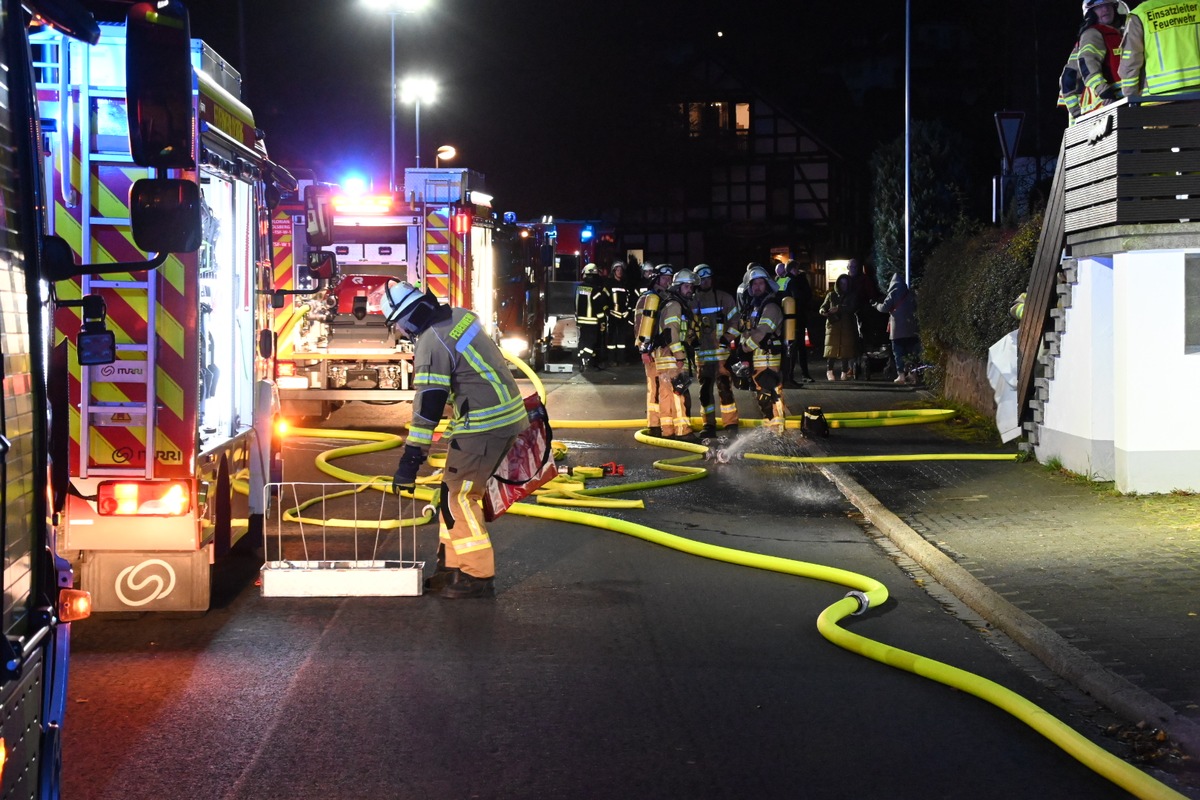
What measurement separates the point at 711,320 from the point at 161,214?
40.6 feet

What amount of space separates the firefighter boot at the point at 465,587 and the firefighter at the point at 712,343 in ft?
25.9

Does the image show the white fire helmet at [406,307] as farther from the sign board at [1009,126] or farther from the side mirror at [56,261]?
the sign board at [1009,126]

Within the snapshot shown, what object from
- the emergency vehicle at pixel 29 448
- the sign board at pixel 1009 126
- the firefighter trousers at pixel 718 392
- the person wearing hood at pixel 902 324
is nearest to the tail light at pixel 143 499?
the emergency vehicle at pixel 29 448

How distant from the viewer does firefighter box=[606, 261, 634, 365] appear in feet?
86.9

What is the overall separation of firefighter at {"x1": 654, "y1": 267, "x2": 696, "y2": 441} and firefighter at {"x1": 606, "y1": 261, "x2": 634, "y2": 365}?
10.0m

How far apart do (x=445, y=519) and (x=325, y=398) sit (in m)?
8.97

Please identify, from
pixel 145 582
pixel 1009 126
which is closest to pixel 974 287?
pixel 1009 126

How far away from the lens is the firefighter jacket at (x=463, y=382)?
25.6 ft

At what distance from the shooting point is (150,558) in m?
7.27

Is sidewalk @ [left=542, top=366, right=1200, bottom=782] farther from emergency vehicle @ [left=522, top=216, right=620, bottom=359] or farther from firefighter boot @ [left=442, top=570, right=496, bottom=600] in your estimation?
emergency vehicle @ [left=522, top=216, right=620, bottom=359]

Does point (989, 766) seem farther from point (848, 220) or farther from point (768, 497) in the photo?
point (848, 220)

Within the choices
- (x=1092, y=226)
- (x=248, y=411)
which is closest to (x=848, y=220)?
(x=1092, y=226)

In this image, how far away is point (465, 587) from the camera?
800 centimetres

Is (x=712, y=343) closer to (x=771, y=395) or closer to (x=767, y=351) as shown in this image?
(x=767, y=351)
